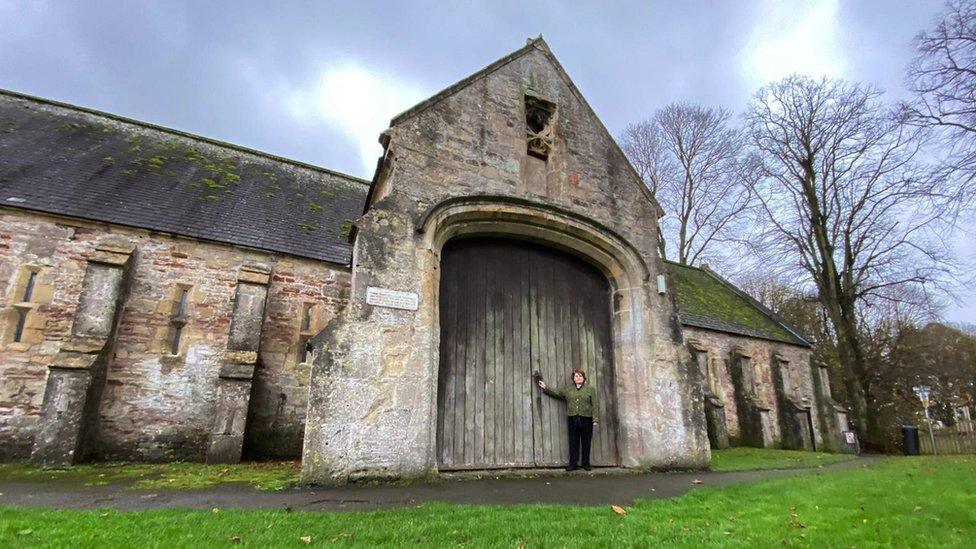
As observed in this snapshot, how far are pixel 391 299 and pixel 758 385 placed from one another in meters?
19.1

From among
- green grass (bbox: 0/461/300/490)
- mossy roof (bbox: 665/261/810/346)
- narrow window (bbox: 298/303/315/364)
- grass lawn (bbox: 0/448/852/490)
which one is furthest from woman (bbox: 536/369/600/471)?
mossy roof (bbox: 665/261/810/346)

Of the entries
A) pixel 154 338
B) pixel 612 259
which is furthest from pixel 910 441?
pixel 154 338

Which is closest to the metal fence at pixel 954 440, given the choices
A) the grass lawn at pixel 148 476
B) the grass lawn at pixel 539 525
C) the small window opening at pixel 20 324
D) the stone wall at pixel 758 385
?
the stone wall at pixel 758 385

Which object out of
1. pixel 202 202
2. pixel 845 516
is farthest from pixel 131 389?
pixel 845 516

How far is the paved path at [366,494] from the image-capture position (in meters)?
4.81

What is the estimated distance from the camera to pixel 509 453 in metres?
7.39

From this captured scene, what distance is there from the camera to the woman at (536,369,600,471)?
7.57 meters

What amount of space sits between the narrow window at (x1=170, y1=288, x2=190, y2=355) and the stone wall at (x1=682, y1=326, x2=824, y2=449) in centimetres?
1674

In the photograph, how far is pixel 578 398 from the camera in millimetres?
7660

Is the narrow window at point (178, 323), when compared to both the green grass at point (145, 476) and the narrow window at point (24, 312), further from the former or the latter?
the green grass at point (145, 476)

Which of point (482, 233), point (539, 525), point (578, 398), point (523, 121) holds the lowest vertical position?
point (539, 525)

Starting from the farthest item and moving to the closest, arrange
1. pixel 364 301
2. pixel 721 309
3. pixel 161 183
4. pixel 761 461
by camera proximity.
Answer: pixel 721 309 → pixel 161 183 → pixel 761 461 → pixel 364 301

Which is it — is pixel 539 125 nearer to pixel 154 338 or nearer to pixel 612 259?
pixel 612 259

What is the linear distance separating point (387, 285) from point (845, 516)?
18.2ft
